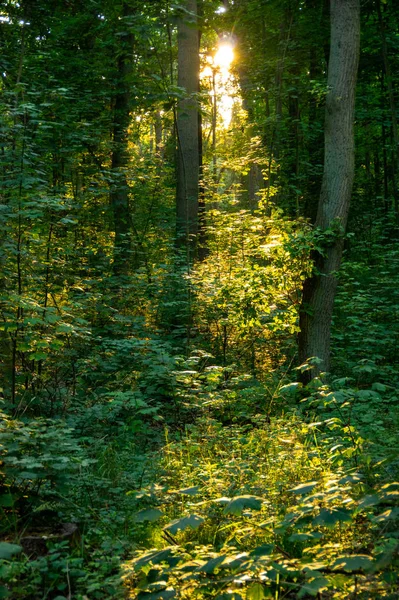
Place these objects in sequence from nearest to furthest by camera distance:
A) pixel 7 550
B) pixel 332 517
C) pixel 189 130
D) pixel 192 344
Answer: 1. pixel 7 550
2. pixel 332 517
3. pixel 192 344
4. pixel 189 130

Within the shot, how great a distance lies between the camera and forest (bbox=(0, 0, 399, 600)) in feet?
9.71

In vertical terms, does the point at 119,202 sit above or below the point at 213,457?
above

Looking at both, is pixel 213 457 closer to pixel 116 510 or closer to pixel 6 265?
pixel 116 510

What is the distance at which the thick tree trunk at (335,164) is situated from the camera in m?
7.75

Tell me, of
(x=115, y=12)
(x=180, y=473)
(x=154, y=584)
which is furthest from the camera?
(x=115, y=12)

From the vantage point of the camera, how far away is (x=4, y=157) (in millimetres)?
5961

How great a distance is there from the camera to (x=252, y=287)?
775 centimetres

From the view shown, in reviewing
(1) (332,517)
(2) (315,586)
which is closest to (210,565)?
(2) (315,586)

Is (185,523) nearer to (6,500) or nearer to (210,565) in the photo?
(210,565)

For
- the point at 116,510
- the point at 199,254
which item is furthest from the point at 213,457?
the point at 199,254

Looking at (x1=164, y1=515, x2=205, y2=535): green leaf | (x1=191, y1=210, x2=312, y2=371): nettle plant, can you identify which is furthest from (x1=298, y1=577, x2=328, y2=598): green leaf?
(x1=191, y1=210, x2=312, y2=371): nettle plant

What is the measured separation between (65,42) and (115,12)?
1251 mm

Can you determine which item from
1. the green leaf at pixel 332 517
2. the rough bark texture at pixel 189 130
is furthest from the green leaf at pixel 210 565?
the rough bark texture at pixel 189 130

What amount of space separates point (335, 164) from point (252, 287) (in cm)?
214
